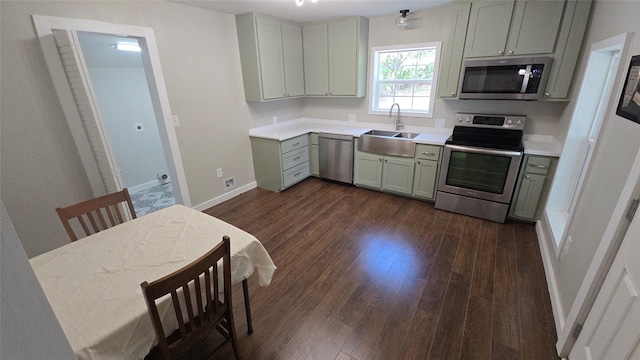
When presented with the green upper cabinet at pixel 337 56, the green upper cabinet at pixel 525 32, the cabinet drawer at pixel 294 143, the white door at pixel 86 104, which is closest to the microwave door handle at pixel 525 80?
the green upper cabinet at pixel 525 32

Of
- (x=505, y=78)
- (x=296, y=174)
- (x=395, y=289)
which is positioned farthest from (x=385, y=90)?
Answer: (x=395, y=289)

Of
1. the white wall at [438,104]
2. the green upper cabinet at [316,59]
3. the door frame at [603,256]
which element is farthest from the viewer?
the green upper cabinet at [316,59]

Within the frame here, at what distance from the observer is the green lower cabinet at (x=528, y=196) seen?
9.08 feet

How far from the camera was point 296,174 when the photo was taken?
4137mm

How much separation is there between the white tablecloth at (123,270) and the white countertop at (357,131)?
2289mm

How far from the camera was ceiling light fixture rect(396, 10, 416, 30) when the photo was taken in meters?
3.35

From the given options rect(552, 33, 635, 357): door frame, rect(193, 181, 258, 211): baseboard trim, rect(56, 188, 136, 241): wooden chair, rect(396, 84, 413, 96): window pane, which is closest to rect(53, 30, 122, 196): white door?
rect(56, 188, 136, 241): wooden chair

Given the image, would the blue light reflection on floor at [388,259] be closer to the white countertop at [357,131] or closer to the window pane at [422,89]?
the white countertop at [357,131]

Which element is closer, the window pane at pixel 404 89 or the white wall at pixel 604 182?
the white wall at pixel 604 182

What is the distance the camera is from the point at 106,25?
231cm

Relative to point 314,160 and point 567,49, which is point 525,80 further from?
point 314,160

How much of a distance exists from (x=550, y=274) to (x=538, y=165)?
3.78 feet

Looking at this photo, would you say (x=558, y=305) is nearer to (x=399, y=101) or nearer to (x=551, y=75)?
(x=551, y=75)

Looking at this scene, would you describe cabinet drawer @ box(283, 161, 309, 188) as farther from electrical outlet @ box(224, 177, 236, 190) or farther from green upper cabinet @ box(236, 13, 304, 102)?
green upper cabinet @ box(236, 13, 304, 102)
